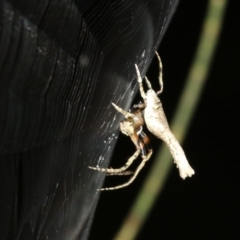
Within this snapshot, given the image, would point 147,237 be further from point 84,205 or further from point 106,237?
point 84,205

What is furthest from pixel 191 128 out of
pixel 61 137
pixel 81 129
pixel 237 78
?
pixel 61 137

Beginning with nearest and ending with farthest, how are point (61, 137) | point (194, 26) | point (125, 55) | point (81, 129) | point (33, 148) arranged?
point (33, 148) < point (61, 137) < point (81, 129) < point (125, 55) < point (194, 26)

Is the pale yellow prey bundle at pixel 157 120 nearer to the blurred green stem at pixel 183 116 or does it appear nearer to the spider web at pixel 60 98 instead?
the spider web at pixel 60 98

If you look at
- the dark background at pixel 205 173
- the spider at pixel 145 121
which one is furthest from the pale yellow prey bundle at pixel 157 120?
the dark background at pixel 205 173

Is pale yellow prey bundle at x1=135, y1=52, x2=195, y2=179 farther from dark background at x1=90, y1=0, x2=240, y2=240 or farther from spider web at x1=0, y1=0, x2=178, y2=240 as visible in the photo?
dark background at x1=90, y1=0, x2=240, y2=240

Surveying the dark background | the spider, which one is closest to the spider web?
the spider
